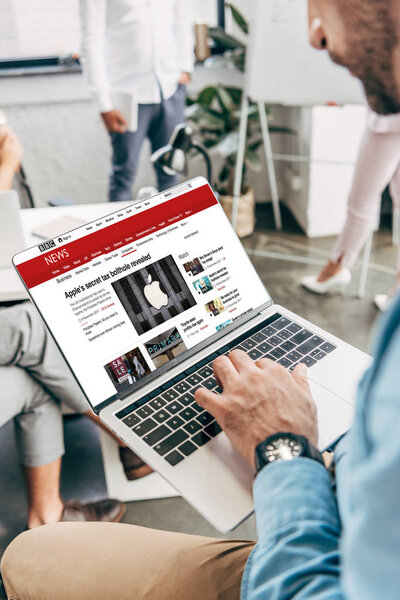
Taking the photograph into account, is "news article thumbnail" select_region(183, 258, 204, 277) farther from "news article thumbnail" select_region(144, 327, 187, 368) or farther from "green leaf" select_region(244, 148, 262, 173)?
"green leaf" select_region(244, 148, 262, 173)

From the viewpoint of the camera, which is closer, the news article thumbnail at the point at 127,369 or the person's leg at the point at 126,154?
the news article thumbnail at the point at 127,369

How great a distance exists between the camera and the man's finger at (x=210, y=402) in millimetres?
727

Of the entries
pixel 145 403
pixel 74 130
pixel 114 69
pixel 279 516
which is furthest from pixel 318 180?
pixel 279 516

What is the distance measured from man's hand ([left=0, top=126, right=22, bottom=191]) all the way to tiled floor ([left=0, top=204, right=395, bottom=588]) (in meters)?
0.86

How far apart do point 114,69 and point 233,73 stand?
3.05 ft

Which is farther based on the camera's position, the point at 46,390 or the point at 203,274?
the point at 46,390

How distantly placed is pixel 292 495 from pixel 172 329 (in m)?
0.39

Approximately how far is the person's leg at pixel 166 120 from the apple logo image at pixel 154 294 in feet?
5.91

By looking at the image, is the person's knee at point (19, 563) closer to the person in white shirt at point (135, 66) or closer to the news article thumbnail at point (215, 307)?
the news article thumbnail at point (215, 307)

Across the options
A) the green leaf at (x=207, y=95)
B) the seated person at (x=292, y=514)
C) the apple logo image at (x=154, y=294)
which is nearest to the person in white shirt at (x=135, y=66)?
the green leaf at (x=207, y=95)

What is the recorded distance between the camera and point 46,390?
1.36 metres

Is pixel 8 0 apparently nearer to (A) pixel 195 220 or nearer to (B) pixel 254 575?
(A) pixel 195 220

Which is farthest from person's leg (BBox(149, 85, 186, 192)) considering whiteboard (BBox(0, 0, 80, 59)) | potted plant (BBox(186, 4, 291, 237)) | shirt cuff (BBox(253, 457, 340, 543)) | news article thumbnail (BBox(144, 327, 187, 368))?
shirt cuff (BBox(253, 457, 340, 543))

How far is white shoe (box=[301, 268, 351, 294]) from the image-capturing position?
2395 millimetres
